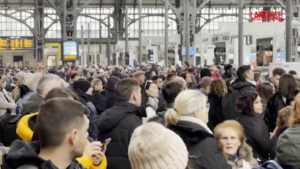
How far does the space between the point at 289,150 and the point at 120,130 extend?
229 cm

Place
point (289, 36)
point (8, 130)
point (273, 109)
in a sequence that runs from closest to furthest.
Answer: point (8, 130), point (273, 109), point (289, 36)

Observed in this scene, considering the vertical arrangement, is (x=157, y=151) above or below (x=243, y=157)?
above

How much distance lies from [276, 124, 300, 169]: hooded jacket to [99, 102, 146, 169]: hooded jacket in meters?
2.11

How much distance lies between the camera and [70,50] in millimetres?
37188

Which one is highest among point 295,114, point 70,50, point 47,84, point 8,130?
point 70,50

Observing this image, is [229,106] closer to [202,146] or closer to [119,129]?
[119,129]

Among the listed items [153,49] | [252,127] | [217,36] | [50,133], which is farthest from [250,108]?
[153,49]

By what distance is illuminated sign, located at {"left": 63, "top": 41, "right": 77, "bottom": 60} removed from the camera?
36594 mm

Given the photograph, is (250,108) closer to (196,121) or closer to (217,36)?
(196,121)

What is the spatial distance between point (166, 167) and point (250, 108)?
4228 mm

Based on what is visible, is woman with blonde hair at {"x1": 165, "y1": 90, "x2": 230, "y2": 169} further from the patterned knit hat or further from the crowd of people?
the patterned knit hat

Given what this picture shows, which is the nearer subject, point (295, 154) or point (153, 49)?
point (295, 154)

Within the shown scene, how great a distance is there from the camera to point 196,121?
4895 millimetres

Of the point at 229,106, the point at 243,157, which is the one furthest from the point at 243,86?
the point at 243,157
